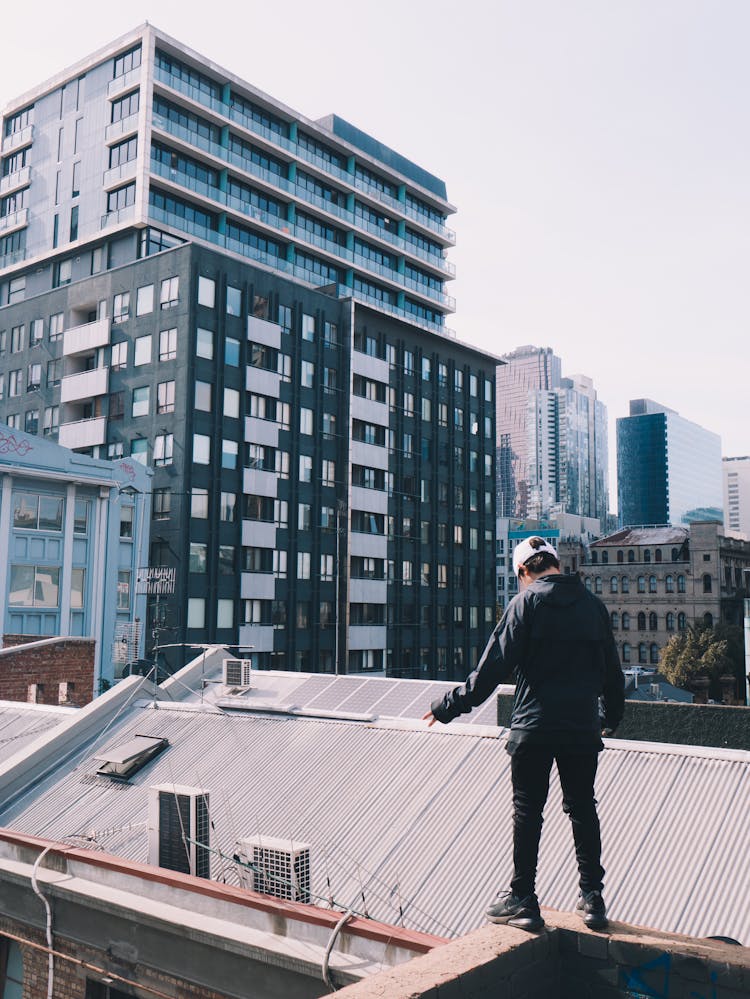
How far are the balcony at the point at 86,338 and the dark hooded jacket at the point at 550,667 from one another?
5766cm

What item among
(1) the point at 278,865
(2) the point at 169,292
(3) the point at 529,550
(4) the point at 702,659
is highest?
(2) the point at 169,292

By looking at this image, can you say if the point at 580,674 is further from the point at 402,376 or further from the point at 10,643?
the point at 402,376

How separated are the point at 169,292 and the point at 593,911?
55315 millimetres

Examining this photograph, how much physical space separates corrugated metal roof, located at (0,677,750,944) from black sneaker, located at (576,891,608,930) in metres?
3.76

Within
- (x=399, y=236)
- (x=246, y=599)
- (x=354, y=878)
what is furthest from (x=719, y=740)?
(x=399, y=236)

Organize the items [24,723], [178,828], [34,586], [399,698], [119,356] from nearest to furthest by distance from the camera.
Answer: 1. [178,828]
2. [399,698]
3. [24,723]
4. [34,586]
5. [119,356]

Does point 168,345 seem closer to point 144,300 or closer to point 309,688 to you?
point 144,300

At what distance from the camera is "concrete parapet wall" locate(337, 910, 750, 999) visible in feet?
15.7

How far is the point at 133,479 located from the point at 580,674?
A: 4408cm

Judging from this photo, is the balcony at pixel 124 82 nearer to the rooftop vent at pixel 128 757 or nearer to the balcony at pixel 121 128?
the balcony at pixel 121 128

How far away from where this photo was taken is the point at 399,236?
81.9 m

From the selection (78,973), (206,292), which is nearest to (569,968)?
(78,973)

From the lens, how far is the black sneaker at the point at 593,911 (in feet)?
17.8

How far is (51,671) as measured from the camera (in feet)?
86.0
